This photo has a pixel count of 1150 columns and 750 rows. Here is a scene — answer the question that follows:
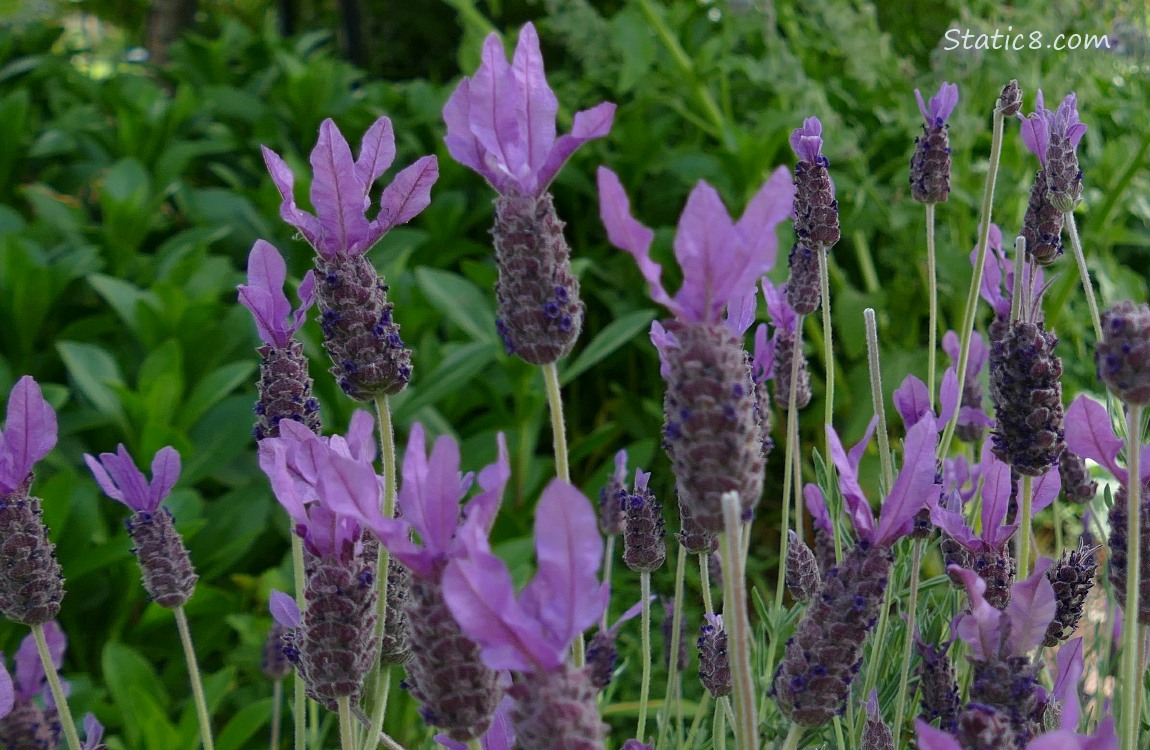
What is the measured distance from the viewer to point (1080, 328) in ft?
8.04

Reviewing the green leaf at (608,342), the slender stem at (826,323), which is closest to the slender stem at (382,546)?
the slender stem at (826,323)

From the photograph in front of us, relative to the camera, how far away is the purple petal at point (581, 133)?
1.90 ft

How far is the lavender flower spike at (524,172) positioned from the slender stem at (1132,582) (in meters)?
0.30

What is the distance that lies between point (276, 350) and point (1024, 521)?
0.58 m

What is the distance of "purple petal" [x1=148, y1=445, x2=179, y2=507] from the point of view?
87 centimetres

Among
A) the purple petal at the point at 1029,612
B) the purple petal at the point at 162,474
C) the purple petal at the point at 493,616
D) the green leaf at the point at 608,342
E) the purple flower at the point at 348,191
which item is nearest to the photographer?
the purple petal at the point at 493,616

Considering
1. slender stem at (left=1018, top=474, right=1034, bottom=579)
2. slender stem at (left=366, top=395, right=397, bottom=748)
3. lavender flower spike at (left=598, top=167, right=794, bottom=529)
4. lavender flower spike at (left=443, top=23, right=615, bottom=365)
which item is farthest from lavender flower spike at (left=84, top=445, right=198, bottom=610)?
slender stem at (left=1018, top=474, right=1034, bottom=579)

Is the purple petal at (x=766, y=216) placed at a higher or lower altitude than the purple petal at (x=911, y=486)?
higher

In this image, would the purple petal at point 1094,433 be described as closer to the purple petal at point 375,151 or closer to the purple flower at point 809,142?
the purple flower at point 809,142

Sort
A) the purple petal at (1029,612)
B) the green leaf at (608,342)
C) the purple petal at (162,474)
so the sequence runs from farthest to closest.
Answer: the green leaf at (608,342) < the purple petal at (162,474) < the purple petal at (1029,612)

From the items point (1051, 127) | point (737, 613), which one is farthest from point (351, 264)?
point (1051, 127)

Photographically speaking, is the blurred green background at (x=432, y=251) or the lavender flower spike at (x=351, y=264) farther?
the blurred green background at (x=432, y=251)

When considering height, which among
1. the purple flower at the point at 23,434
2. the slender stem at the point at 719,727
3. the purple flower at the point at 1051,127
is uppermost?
the purple flower at the point at 1051,127

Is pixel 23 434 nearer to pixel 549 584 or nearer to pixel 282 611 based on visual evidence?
pixel 282 611
